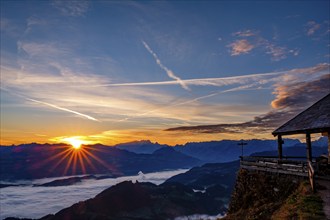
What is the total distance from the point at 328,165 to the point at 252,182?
7.16 m

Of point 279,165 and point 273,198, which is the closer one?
point 273,198

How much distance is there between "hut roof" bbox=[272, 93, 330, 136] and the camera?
2482 cm

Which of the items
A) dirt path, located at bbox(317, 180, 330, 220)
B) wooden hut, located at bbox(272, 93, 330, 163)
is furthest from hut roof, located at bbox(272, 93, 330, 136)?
dirt path, located at bbox(317, 180, 330, 220)

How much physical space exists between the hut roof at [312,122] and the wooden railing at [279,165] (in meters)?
2.93

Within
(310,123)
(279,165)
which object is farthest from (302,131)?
(279,165)

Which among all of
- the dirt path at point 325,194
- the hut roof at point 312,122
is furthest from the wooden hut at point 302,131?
the dirt path at point 325,194

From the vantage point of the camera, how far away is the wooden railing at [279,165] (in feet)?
78.3

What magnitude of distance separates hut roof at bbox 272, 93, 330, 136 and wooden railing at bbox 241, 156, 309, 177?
2929 millimetres

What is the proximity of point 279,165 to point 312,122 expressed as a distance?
464 centimetres

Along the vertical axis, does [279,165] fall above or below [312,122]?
below

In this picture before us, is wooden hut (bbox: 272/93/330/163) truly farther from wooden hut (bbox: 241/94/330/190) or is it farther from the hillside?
the hillside

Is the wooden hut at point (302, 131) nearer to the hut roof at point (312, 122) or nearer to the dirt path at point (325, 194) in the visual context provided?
the hut roof at point (312, 122)

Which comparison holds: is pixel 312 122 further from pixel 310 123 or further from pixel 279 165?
pixel 279 165

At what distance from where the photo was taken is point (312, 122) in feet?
85.6
